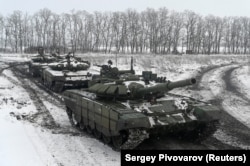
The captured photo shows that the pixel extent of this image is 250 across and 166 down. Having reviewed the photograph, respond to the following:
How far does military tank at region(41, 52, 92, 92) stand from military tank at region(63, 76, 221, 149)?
28.1 feet

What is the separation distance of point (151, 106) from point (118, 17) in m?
59.4

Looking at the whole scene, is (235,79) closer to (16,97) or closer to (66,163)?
(16,97)

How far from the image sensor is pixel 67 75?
72.5 ft

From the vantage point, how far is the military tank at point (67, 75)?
2198cm

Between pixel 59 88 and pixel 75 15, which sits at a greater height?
pixel 75 15

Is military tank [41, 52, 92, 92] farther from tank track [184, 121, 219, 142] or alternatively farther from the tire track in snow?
tank track [184, 121, 219, 142]

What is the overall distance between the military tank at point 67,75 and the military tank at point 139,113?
28.1 ft

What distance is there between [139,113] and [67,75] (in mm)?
11850

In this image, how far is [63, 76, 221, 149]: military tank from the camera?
10633mm

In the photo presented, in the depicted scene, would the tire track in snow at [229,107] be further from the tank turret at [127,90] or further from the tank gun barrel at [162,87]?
the tank turret at [127,90]

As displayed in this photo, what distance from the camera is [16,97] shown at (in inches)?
795

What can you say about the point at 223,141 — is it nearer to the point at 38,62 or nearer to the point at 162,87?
the point at 162,87

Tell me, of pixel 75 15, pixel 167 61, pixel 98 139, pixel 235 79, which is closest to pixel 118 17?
pixel 75 15

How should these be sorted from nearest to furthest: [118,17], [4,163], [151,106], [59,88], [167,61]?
1. [4,163]
2. [151,106]
3. [59,88]
4. [167,61]
5. [118,17]
